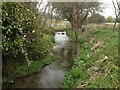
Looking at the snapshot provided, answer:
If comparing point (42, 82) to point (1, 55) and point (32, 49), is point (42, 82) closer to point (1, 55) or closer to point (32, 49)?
point (32, 49)

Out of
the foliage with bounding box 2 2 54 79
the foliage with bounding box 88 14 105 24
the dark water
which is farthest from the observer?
the foliage with bounding box 88 14 105 24

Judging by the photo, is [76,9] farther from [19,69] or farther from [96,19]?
[19,69]

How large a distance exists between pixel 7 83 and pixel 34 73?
2.79 meters

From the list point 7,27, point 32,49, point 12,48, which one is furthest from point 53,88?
point 7,27

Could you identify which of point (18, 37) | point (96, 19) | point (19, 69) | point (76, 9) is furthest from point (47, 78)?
point (96, 19)

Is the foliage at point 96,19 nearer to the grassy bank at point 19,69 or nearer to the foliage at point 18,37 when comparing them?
the grassy bank at point 19,69

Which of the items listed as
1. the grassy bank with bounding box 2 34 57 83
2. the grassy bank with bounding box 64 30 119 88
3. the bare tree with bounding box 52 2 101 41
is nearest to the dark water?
the grassy bank with bounding box 2 34 57 83

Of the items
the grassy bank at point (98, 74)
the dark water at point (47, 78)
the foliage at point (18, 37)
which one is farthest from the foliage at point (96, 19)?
the foliage at point (18, 37)

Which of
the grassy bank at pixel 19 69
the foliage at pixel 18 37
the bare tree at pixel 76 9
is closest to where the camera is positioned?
the foliage at pixel 18 37

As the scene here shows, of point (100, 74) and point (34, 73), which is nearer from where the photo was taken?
point (100, 74)

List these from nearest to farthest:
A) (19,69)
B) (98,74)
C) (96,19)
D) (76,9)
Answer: (98,74)
(19,69)
(76,9)
(96,19)

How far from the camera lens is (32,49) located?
44.4 ft

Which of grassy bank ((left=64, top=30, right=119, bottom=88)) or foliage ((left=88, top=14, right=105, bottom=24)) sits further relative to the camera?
foliage ((left=88, top=14, right=105, bottom=24))

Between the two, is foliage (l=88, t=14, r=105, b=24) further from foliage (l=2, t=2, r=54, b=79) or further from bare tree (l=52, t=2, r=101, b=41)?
foliage (l=2, t=2, r=54, b=79)
